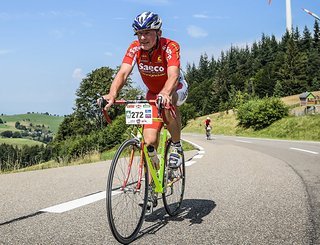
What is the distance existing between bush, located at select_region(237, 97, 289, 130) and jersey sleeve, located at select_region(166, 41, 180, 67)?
42.4 meters

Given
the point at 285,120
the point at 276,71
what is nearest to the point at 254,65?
the point at 276,71

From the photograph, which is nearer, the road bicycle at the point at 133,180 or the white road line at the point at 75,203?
the road bicycle at the point at 133,180

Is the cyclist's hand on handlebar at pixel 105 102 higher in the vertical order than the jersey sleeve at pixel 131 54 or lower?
lower

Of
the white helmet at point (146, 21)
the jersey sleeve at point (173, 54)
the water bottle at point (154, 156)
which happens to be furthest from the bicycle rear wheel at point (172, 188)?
the white helmet at point (146, 21)

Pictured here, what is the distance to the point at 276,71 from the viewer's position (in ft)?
371

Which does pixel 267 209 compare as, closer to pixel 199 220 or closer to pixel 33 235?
pixel 199 220

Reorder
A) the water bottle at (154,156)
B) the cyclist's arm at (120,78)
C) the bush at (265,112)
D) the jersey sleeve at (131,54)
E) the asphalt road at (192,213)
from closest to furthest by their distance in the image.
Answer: the asphalt road at (192,213)
the water bottle at (154,156)
the cyclist's arm at (120,78)
the jersey sleeve at (131,54)
the bush at (265,112)

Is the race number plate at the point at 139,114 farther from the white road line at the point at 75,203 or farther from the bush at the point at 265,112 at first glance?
the bush at the point at 265,112

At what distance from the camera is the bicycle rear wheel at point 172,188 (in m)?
4.30

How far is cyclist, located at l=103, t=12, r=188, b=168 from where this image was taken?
3830 millimetres

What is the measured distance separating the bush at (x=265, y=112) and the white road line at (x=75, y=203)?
136 feet

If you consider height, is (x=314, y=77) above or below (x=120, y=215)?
above

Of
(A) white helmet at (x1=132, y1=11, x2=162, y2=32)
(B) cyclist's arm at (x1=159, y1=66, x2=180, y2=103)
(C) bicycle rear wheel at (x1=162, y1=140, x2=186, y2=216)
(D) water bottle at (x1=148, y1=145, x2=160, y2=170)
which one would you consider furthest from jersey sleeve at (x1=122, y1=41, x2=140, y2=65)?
(C) bicycle rear wheel at (x1=162, y1=140, x2=186, y2=216)

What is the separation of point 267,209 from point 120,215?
210 centimetres
